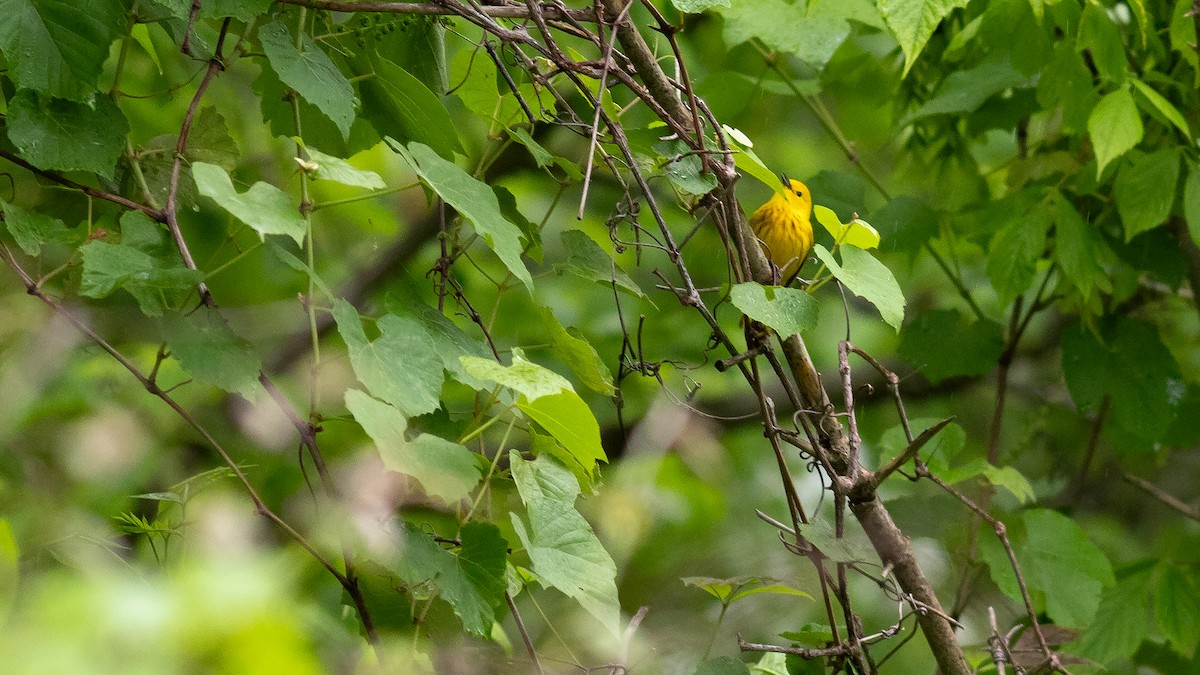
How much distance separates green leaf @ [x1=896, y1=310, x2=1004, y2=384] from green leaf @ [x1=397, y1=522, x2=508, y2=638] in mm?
1906

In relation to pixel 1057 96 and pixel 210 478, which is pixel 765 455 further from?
pixel 210 478

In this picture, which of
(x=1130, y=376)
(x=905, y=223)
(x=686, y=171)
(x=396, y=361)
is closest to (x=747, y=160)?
(x=686, y=171)

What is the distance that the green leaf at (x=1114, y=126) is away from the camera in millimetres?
2129

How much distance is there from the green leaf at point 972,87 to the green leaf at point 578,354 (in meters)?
1.56

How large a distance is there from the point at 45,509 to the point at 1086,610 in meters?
2.15

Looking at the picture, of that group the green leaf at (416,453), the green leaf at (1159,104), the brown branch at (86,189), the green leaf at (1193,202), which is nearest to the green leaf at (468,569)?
the green leaf at (416,453)

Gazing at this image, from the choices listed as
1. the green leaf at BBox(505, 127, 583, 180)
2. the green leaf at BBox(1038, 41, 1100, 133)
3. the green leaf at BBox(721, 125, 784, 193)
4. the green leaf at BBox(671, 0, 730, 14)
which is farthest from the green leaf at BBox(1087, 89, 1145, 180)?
the green leaf at BBox(505, 127, 583, 180)

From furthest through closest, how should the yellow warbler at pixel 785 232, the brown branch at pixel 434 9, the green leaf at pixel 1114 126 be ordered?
the yellow warbler at pixel 785 232 < the green leaf at pixel 1114 126 < the brown branch at pixel 434 9

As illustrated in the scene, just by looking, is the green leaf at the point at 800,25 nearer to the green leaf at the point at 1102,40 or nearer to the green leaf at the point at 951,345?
the green leaf at the point at 1102,40

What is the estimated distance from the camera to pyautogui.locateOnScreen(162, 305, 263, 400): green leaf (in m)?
1.25

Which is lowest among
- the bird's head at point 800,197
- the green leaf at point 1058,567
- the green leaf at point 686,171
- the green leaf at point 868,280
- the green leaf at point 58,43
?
the green leaf at point 1058,567

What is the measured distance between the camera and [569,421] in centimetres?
138

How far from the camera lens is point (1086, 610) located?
2.40 meters

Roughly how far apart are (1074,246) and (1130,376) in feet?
1.79
